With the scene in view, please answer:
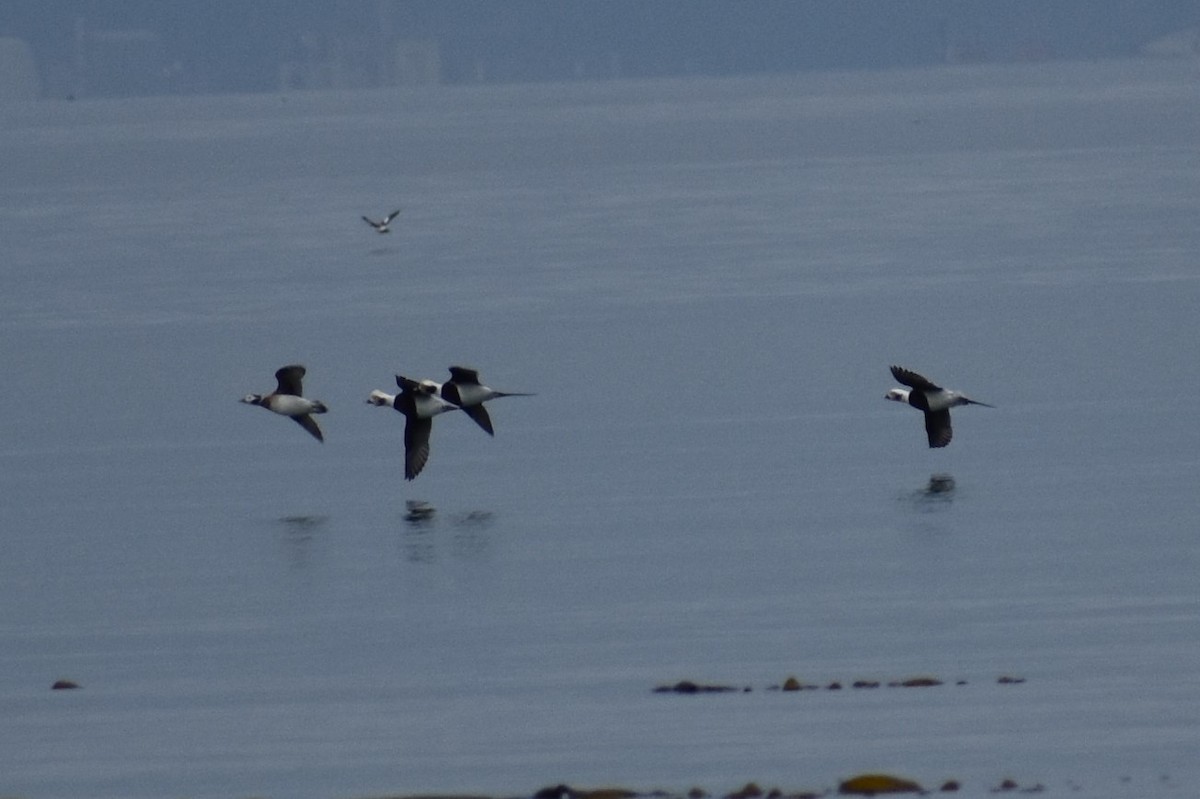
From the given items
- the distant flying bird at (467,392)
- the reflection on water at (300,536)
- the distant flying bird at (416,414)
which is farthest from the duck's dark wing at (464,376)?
the reflection on water at (300,536)

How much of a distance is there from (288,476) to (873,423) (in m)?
5.76

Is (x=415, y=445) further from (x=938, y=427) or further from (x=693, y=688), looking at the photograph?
(x=693, y=688)

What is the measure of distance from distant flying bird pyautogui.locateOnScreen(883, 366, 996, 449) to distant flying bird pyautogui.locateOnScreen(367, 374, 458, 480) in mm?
3832

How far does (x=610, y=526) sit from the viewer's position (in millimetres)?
22859

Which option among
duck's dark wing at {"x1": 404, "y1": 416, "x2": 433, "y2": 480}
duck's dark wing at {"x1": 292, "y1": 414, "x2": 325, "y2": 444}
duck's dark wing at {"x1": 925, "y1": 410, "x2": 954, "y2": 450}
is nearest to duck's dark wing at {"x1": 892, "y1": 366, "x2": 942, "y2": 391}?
duck's dark wing at {"x1": 925, "y1": 410, "x2": 954, "y2": 450}

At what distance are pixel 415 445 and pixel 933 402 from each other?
437 centimetres

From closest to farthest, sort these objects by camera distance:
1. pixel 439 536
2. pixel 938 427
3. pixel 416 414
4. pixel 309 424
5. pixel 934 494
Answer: pixel 439 536 < pixel 934 494 < pixel 416 414 < pixel 938 427 < pixel 309 424

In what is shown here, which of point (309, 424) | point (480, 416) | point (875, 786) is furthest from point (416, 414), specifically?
point (875, 786)

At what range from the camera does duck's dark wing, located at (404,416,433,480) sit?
24.9 meters

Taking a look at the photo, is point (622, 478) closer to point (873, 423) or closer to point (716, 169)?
point (873, 423)

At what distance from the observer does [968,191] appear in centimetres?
7762

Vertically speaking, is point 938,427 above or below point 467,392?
below

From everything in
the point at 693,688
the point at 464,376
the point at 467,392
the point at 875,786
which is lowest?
the point at 875,786

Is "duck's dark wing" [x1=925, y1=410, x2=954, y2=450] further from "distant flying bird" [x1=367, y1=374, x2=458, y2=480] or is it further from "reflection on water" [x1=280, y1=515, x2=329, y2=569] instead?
"reflection on water" [x1=280, y1=515, x2=329, y2=569]
